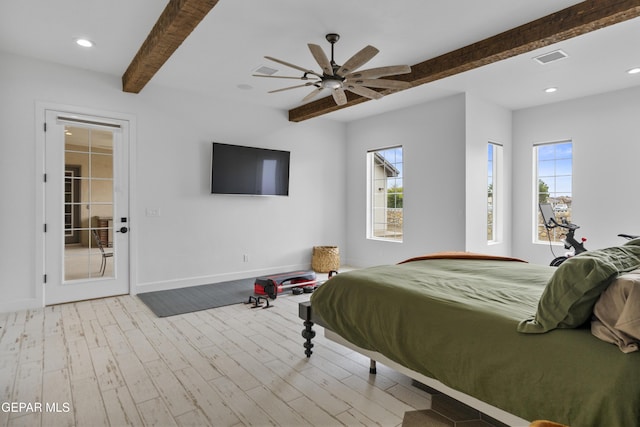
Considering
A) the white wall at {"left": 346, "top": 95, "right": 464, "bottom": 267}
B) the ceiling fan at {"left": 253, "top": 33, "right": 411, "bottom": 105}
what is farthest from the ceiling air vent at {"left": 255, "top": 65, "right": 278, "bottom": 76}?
the white wall at {"left": 346, "top": 95, "right": 464, "bottom": 267}

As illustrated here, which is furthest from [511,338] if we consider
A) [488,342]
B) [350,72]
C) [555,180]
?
[555,180]

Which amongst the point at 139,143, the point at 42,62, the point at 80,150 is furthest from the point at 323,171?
the point at 42,62

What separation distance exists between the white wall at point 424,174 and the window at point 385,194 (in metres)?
0.15

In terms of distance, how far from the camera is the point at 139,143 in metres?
4.70

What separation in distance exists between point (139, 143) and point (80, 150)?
2.17ft

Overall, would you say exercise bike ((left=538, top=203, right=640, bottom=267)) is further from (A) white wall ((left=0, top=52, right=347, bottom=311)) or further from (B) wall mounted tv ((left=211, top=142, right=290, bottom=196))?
(B) wall mounted tv ((left=211, top=142, right=290, bottom=196))

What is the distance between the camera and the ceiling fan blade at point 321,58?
9.19ft

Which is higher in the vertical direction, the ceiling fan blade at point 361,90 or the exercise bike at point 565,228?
the ceiling fan blade at point 361,90

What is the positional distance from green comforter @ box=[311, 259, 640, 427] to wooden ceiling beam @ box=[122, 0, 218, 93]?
87.7 inches

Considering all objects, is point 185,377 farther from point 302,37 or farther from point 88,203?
point 302,37

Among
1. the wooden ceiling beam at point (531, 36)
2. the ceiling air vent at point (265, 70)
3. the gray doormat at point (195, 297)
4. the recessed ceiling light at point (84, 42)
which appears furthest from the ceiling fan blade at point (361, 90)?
the gray doormat at point (195, 297)

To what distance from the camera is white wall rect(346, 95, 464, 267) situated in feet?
17.1

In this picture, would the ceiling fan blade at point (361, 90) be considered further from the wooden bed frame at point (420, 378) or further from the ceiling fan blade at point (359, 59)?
the wooden bed frame at point (420, 378)

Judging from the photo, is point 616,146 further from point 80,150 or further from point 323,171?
point 80,150
